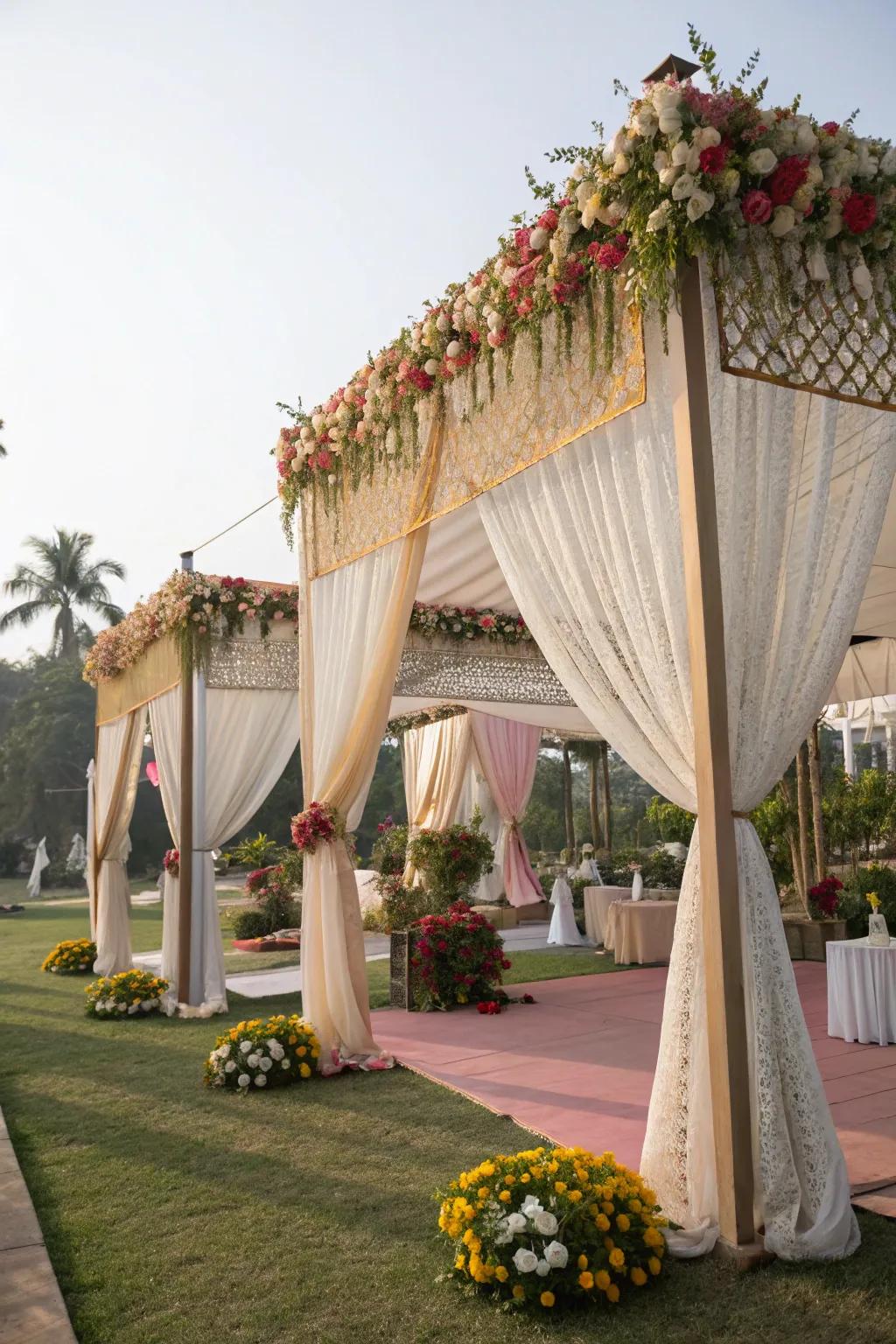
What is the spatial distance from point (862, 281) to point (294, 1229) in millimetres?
3596

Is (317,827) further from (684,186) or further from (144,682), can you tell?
(144,682)

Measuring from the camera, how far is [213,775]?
810cm

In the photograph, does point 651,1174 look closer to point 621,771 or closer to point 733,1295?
point 733,1295

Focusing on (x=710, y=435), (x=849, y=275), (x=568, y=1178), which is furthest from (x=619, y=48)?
(x=568, y=1178)

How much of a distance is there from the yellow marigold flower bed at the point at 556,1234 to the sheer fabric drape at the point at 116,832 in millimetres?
7235

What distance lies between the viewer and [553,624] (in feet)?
12.1

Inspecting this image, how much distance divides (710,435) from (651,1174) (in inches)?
88.5

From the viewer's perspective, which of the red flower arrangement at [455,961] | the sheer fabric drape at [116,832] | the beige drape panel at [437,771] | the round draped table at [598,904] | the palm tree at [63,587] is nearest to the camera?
the red flower arrangement at [455,961]

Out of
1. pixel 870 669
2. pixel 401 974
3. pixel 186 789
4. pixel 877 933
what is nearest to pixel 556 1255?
pixel 877 933

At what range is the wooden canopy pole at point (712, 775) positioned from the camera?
2.91 metres

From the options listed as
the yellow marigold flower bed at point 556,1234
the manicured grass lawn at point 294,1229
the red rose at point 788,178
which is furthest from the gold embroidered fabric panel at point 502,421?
the manicured grass lawn at point 294,1229

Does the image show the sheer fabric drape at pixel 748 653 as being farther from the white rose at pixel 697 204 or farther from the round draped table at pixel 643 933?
the round draped table at pixel 643 933

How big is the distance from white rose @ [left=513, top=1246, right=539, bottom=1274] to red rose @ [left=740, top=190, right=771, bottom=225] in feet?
9.86

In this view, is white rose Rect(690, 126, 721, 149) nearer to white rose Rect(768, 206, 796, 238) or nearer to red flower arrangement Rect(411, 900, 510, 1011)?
white rose Rect(768, 206, 796, 238)
